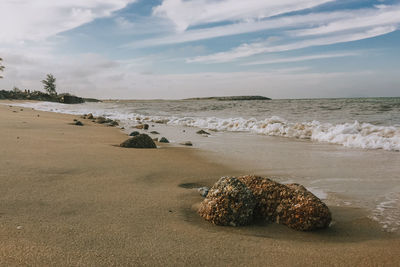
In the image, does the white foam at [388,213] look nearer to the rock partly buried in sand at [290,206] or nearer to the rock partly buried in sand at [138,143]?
the rock partly buried in sand at [290,206]

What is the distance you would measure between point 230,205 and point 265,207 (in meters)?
0.36

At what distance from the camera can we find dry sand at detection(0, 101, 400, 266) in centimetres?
176

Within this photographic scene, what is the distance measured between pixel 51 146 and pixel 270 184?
395 centimetres

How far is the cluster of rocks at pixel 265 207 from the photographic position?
94.4 inches

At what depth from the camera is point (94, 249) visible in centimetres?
178

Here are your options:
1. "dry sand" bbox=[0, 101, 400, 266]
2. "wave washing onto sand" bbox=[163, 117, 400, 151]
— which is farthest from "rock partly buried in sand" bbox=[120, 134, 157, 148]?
"wave washing onto sand" bbox=[163, 117, 400, 151]

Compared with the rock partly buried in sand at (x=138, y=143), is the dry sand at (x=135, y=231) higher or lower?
lower

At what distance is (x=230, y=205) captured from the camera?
2432 mm

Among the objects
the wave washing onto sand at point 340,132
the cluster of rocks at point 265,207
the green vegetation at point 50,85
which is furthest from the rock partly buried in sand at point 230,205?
the green vegetation at point 50,85

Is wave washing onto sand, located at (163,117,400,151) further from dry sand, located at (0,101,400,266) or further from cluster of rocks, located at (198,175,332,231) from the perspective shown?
cluster of rocks, located at (198,175,332,231)

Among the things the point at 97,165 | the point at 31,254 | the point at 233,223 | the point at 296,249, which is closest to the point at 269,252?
the point at 296,249

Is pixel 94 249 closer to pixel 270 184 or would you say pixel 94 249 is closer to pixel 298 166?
pixel 270 184

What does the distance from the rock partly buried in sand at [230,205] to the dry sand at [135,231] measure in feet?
0.26

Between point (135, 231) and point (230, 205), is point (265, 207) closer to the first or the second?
point (230, 205)
